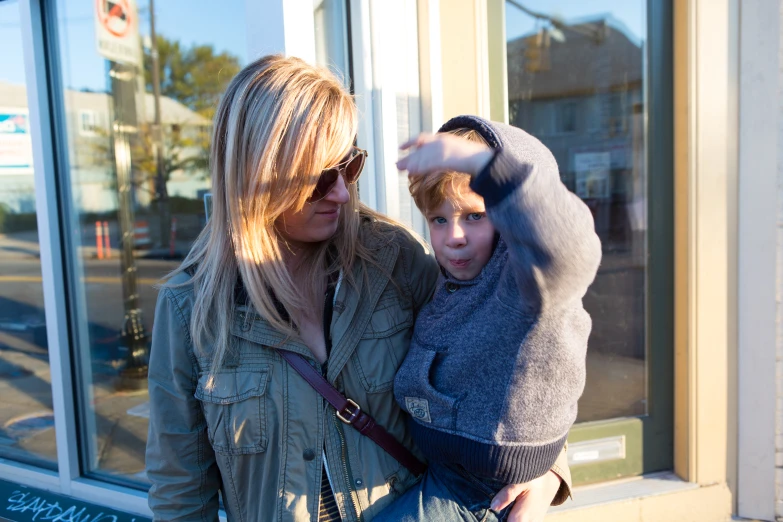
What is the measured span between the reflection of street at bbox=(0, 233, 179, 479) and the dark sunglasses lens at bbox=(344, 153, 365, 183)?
112 inches

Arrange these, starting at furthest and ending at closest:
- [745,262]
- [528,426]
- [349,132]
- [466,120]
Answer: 1. [745,262]
2. [349,132]
3. [466,120]
4. [528,426]

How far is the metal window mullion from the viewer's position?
3492 mm

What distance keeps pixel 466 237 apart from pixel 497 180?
33 cm

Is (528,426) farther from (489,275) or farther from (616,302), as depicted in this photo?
(616,302)

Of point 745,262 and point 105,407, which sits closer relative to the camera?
point 745,262

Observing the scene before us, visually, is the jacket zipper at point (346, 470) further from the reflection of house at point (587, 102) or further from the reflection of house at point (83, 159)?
the reflection of house at point (83, 159)

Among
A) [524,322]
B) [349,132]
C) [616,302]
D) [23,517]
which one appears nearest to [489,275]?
[524,322]

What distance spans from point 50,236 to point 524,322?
325cm

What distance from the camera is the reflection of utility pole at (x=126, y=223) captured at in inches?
175

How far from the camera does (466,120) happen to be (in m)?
1.39

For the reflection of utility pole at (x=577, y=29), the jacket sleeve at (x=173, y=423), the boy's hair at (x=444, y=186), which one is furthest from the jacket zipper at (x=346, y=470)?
the reflection of utility pole at (x=577, y=29)

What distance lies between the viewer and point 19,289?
164 inches

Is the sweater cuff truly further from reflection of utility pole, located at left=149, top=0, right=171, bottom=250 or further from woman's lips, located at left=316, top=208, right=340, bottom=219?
reflection of utility pole, located at left=149, top=0, right=171, bottom=250

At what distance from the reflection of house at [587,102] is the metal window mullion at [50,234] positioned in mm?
2612
